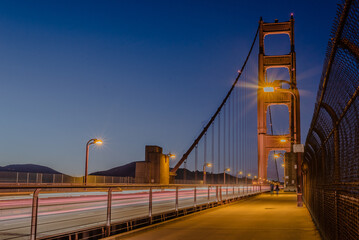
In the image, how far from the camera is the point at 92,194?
28.5 ft

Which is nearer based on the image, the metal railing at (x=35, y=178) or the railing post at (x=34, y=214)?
the railing post at (x=34, y=214)

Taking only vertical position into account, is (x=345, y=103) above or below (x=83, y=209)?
above

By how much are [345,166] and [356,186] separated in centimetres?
85

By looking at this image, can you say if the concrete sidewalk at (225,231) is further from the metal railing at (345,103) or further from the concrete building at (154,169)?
the concrete building at (154,169)

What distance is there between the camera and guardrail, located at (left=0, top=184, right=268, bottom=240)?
617 cm

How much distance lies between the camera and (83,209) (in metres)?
8.01

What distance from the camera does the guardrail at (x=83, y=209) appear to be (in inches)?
243

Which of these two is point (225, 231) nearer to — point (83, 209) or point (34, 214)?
point (83, 209)

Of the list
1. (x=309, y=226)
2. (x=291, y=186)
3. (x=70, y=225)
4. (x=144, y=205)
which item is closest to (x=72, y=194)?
(x=70, y=225)

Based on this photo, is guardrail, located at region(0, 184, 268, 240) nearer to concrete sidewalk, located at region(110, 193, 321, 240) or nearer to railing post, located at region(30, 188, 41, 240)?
railing post, located at region(30, 188, 41, 240)

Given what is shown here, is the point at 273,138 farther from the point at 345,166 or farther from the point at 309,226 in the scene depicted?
the point at 345,166

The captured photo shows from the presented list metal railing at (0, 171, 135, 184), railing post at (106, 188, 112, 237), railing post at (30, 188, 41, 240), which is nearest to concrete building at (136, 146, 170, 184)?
metal railing at (0, 171, 135, 184)

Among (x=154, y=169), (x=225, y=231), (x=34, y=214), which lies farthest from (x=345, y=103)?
(x=154, y=169)

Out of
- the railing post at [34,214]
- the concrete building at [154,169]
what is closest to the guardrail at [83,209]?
the railing post at [34,214]
